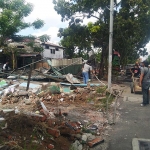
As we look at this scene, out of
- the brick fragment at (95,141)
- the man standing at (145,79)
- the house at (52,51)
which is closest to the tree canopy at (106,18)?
the man standing at (145,79)

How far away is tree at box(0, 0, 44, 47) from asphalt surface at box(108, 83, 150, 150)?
11297 mm

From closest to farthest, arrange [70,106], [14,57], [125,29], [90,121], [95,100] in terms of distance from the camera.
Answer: [90,121]
[70,106]
[95,100]
[125,29]
[14,57]

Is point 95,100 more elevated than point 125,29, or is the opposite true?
point 125,29

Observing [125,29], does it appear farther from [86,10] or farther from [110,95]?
[110,95]

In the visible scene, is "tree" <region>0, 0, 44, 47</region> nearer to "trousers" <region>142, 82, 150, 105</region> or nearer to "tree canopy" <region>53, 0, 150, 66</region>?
"tree canopy" <region>53, 0, 150, 66</region>

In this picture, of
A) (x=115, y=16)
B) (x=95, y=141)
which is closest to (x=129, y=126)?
(x=95, y=141)

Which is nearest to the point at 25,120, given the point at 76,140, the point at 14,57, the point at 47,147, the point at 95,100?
the point at 47,147

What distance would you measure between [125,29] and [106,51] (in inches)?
132

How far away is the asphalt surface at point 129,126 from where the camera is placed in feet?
15.5

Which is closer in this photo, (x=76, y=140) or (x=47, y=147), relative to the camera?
(x=47, y=147)

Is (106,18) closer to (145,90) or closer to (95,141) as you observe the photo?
(145,90)

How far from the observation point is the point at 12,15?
16.6 meters

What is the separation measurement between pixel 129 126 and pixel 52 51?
32.0 m

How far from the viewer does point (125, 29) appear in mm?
15555
